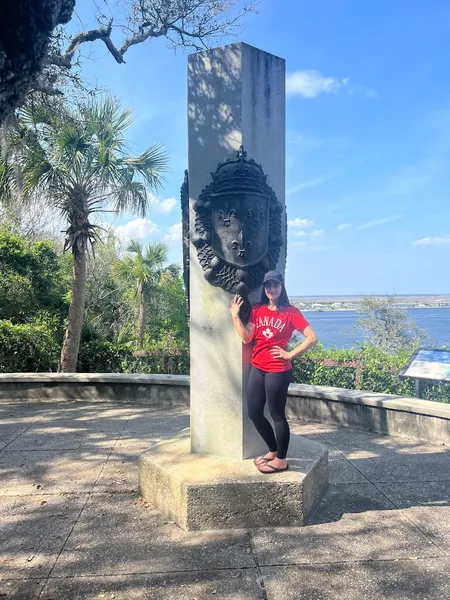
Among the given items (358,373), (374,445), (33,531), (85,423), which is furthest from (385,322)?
(33,531)

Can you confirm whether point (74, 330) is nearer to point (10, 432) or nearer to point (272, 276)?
point (10, 432)

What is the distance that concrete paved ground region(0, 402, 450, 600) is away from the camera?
259 cm

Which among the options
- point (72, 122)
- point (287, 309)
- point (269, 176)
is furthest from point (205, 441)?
point (72, 122)

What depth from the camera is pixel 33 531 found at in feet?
10.9

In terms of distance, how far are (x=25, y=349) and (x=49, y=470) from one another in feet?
19.8

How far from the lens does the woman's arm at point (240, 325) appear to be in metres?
3.58

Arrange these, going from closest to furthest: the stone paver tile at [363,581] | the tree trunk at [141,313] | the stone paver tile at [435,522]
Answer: the stone paver tile at [363,581] < the stone paver tile at [435,522] < the tree trunk at [141,313]

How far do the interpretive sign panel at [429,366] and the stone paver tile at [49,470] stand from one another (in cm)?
444

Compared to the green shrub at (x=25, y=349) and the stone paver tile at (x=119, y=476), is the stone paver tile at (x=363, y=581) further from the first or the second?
the green shrub at (x=25, y=349)

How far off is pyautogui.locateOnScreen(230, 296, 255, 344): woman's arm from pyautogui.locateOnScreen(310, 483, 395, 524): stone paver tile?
60.1 inches

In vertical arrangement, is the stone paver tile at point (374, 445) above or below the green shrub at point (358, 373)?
below

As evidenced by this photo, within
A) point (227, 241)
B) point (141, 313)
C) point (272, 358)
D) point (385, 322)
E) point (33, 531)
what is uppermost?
A: point (227, 241)

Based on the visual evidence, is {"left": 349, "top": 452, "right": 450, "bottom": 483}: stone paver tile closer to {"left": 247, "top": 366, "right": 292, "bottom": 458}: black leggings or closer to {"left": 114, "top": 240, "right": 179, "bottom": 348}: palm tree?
{"left": 247, "top": 366, "right": 292, "bottom": 458}: black leggings

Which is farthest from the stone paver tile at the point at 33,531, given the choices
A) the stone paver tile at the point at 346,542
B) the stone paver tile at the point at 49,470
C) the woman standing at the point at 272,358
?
the woman standing at the point at 272,358
